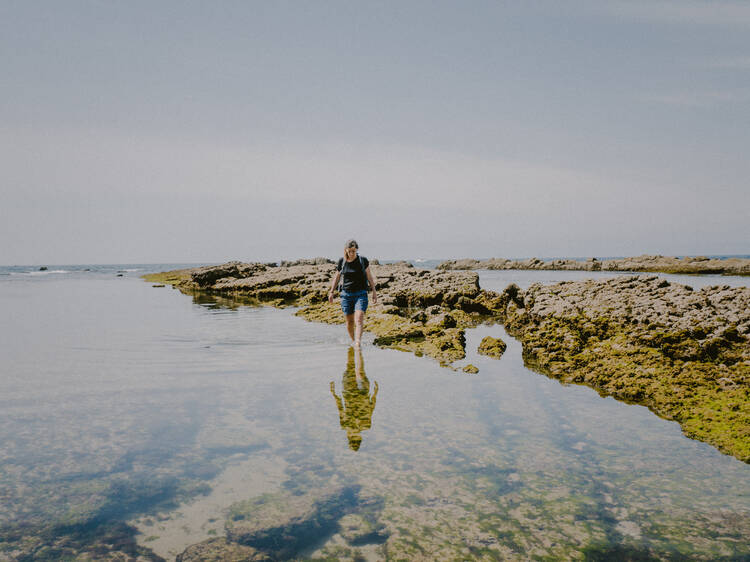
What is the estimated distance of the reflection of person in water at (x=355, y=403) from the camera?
588 centimetres

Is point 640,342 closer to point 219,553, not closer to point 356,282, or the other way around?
point 356,282

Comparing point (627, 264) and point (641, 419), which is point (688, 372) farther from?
point (627, 264)

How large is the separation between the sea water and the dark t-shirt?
2324 mm

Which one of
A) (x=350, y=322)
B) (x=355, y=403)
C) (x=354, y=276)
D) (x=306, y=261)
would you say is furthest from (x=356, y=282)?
(x=306, y=261)

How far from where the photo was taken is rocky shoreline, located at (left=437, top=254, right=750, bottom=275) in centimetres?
5628

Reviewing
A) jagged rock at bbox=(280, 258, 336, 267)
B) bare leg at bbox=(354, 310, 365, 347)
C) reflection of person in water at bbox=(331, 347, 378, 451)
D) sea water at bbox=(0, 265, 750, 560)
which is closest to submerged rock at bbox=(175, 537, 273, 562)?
sea water at bbox=(0, 265, 750, 560)

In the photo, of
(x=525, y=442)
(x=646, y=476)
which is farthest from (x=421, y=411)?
(x=646, y=476)

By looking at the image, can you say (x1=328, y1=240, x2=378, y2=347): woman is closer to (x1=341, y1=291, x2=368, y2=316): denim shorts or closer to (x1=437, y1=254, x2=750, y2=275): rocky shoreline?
(x1=341, y1=291, x2=368, y2=316): denim shorts

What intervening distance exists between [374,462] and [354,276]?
6.50 metres

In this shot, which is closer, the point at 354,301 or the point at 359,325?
the point at 359,325

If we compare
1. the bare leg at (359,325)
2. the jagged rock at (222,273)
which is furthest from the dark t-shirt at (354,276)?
the jagged rock at (222,273)

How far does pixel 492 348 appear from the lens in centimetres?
1079

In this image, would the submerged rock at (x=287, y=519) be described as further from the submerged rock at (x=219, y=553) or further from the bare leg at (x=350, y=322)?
the bare leg at (x=350, y=322)

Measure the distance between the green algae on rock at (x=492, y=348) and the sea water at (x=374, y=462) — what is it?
3.77ft
